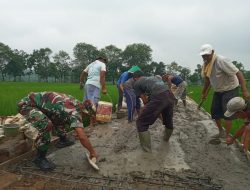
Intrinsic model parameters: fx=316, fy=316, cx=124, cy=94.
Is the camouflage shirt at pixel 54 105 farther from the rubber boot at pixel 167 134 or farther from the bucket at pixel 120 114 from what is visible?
the bucket at pixel 120 114

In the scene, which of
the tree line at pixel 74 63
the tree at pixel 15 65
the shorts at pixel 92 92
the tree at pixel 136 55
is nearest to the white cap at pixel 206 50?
the shorts at pixel 92 92

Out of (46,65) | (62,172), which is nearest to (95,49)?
(46,65)

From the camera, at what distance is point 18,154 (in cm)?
464

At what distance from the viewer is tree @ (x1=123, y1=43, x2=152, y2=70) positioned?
274 ft

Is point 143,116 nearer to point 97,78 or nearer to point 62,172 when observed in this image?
point 62,172

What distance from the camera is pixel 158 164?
15.6 ft

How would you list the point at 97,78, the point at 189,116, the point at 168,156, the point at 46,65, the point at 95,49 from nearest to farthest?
the point at 168,156 → the point at 97,78 → the point at 189,116 → the point at 46,65 → the point at 95,49

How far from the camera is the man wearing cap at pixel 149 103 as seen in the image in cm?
536

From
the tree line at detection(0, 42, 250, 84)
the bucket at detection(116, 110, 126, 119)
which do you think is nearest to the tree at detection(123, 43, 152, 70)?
the tree line at detection(0, 42, 250, 84)

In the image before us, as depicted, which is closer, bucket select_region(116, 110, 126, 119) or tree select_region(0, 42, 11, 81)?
bucket select_region(116, 110, 126, 119)

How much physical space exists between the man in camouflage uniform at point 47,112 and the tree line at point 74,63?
57390mm

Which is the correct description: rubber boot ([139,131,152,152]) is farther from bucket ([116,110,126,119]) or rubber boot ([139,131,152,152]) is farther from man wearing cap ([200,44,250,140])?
bucket ([116,110,126,119])

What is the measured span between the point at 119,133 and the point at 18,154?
269 centimetres

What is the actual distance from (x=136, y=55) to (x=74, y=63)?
16765 millimetres
